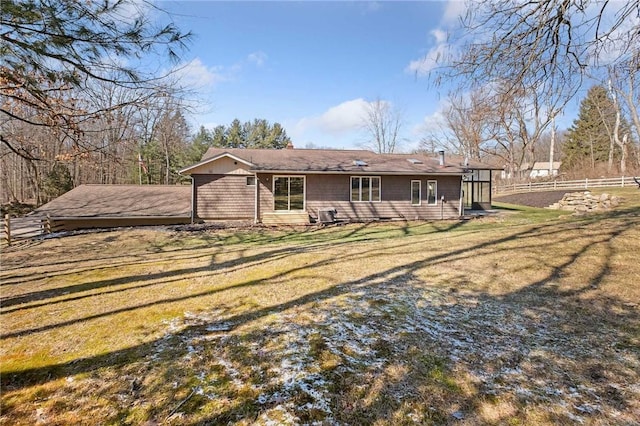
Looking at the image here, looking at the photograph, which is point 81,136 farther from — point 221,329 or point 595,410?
point 595,410

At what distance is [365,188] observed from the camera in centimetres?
1509

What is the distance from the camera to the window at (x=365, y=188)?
49.2 ft

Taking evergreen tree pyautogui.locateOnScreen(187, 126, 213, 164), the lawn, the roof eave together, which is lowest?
the lawn

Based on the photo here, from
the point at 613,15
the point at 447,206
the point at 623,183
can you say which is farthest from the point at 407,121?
the point at 613,15

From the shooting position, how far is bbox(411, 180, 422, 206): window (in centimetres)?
1551

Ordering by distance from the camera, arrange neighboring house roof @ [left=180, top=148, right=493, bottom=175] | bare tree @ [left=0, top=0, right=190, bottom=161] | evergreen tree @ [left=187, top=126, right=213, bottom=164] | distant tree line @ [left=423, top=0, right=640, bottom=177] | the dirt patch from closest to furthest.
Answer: bare tree @ [left=0, top=0, right=190, bottom=161] → distant tree line @ [left=423, top=0, right=640, bottom=177] → neighboring house roof @ [left=180, top=148, right=493, bottom=175] → the dirt patch → evergreen tree @ [left=187, top=126, right=213, bottom=164]

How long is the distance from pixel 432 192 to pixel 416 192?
0.83 meters

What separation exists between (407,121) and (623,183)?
18.8 m

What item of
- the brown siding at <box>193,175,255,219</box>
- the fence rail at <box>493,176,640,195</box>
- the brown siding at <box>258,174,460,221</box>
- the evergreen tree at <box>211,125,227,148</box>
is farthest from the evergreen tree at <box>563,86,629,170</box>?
the evergreen tree at <box>211,125,227,148</box>

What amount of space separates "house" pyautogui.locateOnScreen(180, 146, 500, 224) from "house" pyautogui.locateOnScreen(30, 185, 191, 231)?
167 cm

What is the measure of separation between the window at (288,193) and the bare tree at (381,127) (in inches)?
961

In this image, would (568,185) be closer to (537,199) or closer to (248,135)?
(537,199)

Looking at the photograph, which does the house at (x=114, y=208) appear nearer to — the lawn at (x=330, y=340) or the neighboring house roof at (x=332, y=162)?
the neighboring house roof at (x=332, y=162)

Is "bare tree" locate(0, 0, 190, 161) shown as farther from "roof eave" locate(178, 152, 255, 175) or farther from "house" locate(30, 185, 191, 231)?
"house" locate(30, 185, 191, 231)
